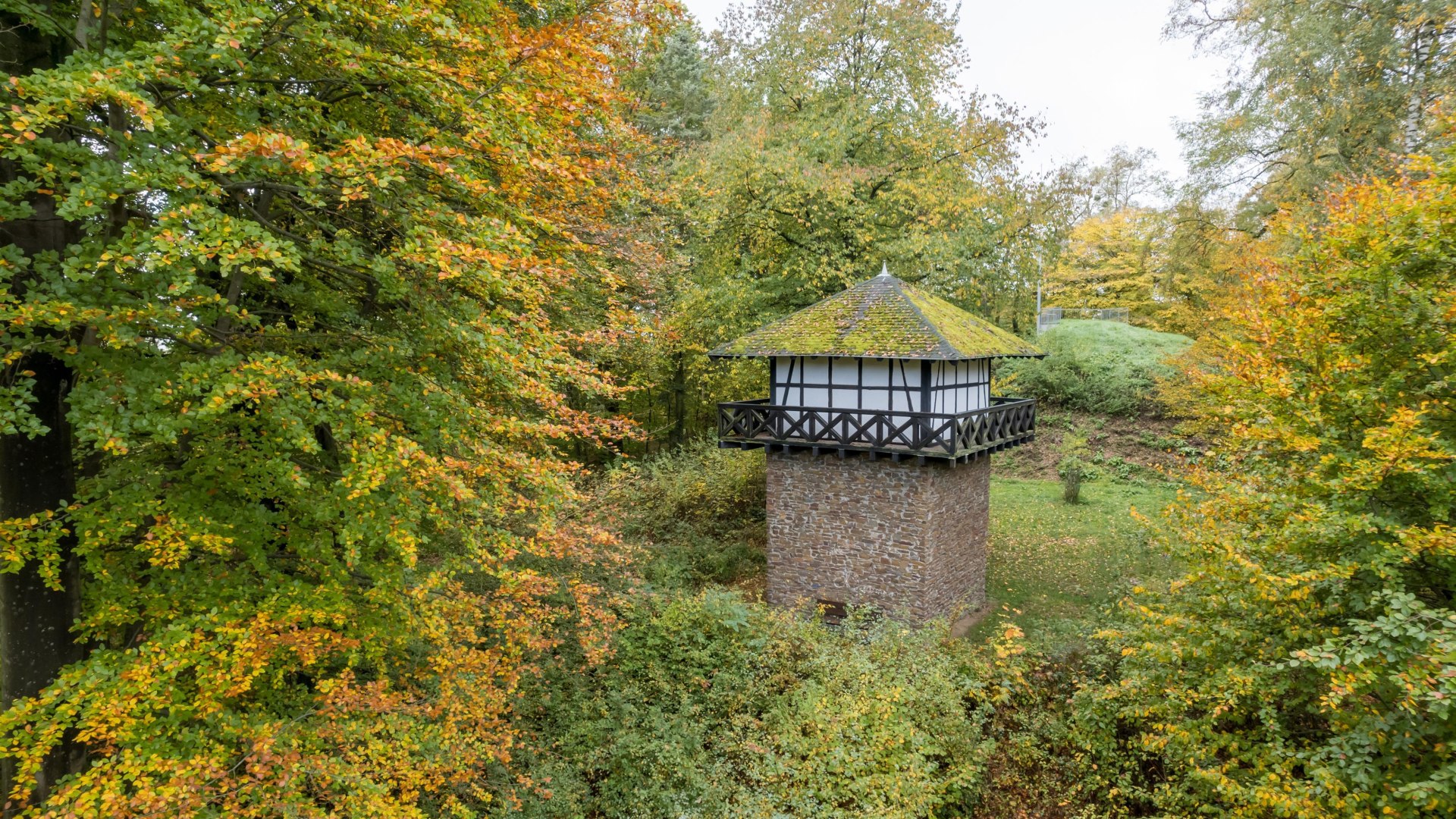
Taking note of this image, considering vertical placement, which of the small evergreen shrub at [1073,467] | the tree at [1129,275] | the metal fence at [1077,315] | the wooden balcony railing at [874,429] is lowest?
the small evergreen shrub at [1073,467]

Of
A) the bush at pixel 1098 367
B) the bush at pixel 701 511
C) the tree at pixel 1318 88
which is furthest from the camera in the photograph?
the bush at pixel 1098 367

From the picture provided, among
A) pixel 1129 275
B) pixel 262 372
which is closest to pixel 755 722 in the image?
pixel 262 372

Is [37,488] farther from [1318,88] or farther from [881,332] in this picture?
[1318,88]

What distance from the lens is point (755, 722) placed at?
25.8 ft

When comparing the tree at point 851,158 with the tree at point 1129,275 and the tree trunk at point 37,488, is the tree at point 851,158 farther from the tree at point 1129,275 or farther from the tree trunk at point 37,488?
the tree trunk at point 37,488

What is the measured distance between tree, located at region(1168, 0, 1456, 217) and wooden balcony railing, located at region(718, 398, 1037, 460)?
20.4 ft

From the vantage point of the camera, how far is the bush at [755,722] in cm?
692

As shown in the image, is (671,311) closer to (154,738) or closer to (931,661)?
(931,661)

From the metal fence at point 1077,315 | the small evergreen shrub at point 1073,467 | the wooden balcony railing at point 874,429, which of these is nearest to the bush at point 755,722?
the wooden balcony railing at point 874,429

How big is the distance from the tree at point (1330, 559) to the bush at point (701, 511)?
847 cm

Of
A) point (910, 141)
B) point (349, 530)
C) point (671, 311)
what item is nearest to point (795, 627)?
point (349, 530)

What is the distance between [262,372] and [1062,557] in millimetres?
15618

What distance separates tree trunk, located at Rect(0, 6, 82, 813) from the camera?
468cm

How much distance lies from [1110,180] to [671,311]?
30.7 metres
